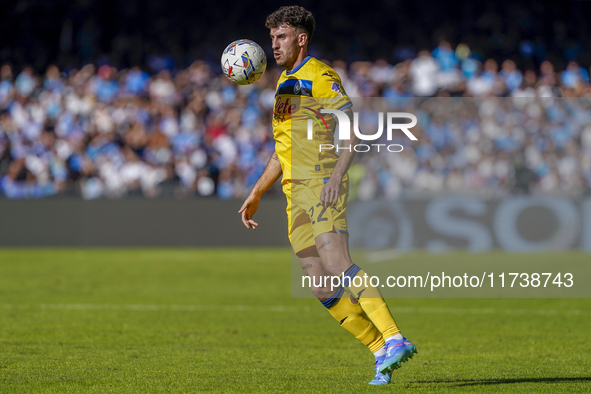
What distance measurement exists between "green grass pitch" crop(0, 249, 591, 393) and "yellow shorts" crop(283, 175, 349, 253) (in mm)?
938

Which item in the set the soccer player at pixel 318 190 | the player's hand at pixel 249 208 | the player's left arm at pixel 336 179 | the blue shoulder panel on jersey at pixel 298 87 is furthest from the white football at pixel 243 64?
the player's left arm at pixel 336 179

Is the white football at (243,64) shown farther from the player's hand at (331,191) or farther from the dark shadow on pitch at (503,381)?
the dark shadow on pitch at (503,381)

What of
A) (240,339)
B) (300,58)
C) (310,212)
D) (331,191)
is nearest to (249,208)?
(310,212)

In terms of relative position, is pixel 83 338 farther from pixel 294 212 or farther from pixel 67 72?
pixel 67 72

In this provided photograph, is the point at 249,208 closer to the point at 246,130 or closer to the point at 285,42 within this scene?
the point at 285,42

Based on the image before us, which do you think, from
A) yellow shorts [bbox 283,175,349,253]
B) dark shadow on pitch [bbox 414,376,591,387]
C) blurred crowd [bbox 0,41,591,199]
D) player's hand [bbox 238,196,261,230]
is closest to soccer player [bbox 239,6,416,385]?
yellow shorts [bbox 283,175,349,253]

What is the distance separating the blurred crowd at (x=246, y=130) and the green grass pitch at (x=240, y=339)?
503 centimetres

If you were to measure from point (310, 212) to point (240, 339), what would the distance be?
287 cm

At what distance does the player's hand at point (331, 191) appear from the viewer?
5.08 m

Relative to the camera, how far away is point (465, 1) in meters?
23.8

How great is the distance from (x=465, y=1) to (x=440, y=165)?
7430mm

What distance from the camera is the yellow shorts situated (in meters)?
5.23

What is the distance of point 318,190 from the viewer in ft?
17.4

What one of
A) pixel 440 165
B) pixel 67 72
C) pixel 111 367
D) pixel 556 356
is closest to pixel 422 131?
pixel 440 165
